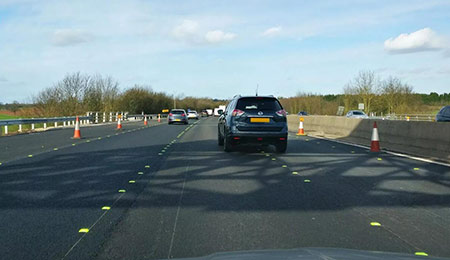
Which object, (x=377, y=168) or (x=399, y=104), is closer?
(x=377, y=168)

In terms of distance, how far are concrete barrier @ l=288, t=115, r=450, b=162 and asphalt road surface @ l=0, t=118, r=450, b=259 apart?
1470 millimetres

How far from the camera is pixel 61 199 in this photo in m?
6.43

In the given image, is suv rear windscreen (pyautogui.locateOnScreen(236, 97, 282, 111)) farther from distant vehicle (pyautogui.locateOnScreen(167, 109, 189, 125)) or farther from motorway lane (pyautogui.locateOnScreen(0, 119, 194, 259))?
distant vehicle (pyautogui.locateOnScreen(167, 109, 189, 125))

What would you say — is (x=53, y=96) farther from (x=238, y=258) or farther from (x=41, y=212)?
(x=238, y=258)

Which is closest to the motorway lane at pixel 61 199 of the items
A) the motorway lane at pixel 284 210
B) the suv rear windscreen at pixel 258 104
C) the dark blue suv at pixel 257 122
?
the motorway lane at pixel 284 210

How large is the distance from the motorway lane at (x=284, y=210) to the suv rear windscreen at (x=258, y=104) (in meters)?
2.78

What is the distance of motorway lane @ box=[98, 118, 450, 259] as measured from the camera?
4.27 metres

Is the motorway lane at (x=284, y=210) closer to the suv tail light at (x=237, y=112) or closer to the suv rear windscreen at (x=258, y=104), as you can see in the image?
the suv tail light at (x=237, y=112)

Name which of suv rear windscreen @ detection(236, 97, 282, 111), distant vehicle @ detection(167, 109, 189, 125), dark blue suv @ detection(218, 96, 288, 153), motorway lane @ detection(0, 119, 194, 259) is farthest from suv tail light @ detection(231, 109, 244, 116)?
distant vehicle @ detection(167, 109, 189, 125)

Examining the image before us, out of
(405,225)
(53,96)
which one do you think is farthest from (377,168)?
(53,96)

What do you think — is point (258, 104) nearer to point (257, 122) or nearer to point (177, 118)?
point (257, 122)

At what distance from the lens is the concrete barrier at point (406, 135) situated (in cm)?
1184

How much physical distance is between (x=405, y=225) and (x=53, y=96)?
4611 centimetres

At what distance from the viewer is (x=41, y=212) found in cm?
559
